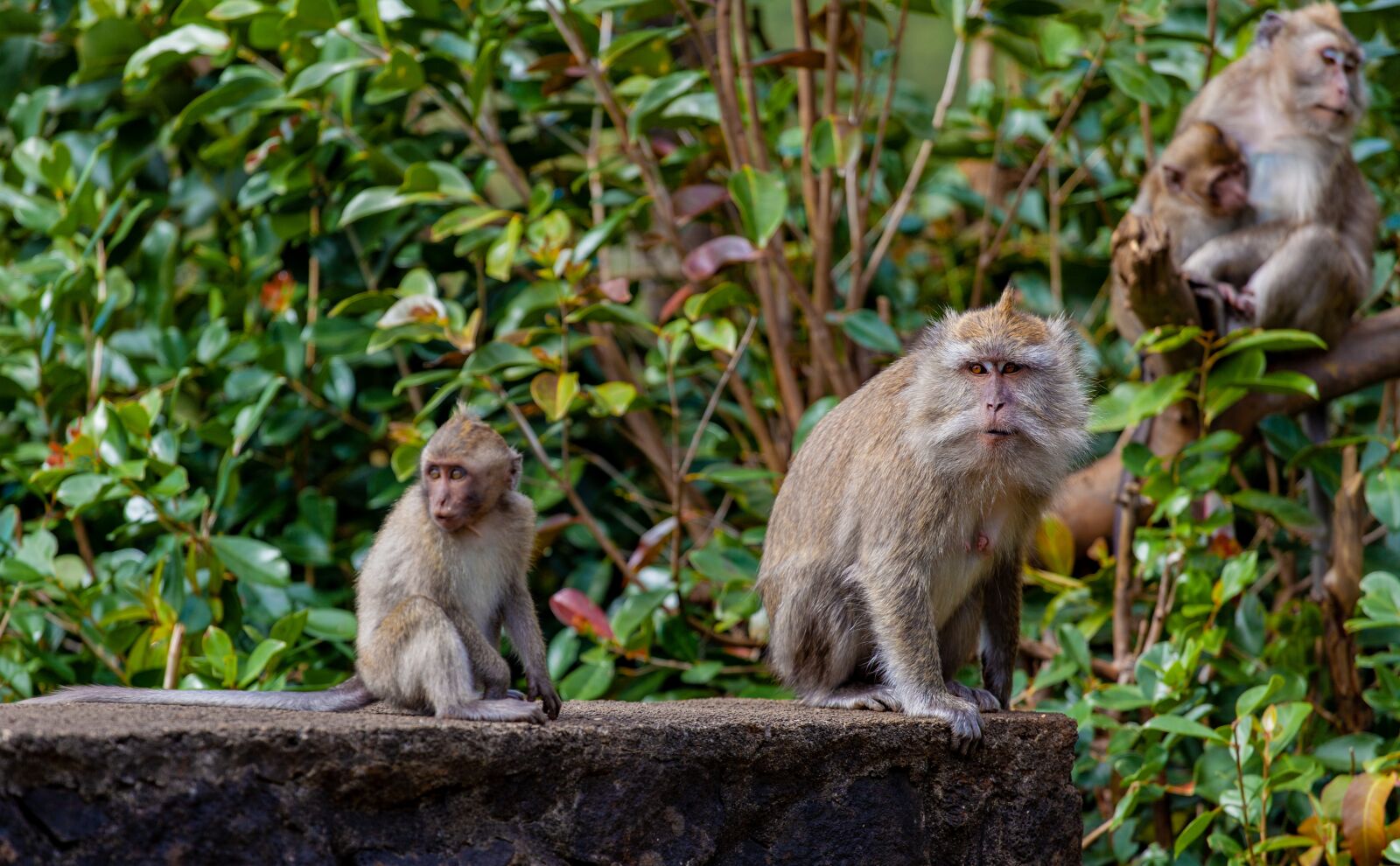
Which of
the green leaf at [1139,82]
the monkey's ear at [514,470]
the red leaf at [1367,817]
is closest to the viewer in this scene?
the monkey's ear at [514,470]

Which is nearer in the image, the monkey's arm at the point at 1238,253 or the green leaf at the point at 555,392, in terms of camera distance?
the green leaf at the point at 555,392

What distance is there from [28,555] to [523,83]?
107 inches

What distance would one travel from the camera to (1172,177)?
5895mm

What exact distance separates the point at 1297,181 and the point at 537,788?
4.42 metres

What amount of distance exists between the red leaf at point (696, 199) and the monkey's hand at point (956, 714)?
254cm

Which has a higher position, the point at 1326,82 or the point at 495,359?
the point at 1326,82

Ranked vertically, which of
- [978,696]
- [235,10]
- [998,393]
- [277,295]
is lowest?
[978,696]

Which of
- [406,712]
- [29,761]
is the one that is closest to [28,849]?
[29,761]

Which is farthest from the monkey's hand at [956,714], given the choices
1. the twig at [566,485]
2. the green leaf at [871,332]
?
the twig at [566,485]

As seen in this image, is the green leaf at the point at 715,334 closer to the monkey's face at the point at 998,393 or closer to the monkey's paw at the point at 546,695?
the monkey's face at the point at 998,393

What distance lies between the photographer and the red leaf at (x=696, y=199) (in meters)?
5.61

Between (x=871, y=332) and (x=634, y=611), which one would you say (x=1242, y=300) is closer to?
(x=871, y=332)

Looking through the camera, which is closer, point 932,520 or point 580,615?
point 932,520

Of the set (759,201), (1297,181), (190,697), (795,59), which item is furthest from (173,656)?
(1297,181)
